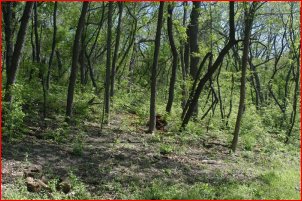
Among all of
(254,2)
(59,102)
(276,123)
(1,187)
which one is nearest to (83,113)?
(59,102)

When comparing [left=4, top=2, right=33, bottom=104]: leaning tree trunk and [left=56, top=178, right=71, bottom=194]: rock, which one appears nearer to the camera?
[left=56, top=178, right=71, bottom=194]: rock

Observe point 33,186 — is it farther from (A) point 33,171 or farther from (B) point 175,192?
(B) point 175,192

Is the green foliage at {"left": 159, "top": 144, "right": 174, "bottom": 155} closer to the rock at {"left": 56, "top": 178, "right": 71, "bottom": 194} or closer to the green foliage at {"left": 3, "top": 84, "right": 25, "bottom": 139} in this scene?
the green foliage at {"left": 3, "top": 84, "right": 25, "bottom": 139}

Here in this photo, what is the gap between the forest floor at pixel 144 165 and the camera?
29.5 ft

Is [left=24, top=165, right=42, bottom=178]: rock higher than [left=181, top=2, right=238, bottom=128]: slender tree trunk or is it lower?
lower

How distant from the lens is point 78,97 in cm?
1895

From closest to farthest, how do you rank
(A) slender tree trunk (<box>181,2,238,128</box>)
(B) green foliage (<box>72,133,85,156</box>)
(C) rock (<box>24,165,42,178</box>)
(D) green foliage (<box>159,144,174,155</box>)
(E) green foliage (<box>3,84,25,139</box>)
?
(C) rock (<box>24,165,42,178</box>) < (E) green foliage (<box>3,84,25,139</box>) < (B) green foliage (<box>72,133,85,156</box>) < (D) green foliage (<box>159,144,174,155</box>) < (A) slender tree trunk (<box>181,2,238,128</box>)

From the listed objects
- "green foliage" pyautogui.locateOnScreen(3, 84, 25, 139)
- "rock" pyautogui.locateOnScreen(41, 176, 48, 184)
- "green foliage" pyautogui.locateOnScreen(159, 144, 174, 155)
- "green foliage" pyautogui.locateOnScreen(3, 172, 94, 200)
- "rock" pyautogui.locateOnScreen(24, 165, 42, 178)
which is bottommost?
"green foliage" pyautogui.locateOnScreen(3, 172, 94, 200)

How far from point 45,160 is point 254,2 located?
26.7 ft

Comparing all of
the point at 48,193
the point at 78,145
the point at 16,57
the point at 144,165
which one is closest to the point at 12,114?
the point at 16,57

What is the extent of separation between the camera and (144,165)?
11055 millimetres

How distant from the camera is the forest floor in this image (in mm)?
8977

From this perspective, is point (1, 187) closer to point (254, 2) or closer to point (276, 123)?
point (254, 2)

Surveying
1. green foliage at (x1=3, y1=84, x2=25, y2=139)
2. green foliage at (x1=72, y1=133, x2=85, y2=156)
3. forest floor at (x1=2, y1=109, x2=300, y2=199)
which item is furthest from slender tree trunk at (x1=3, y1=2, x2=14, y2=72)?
green foliage at (x1=72, y1=133, x2=85, y2=156)
